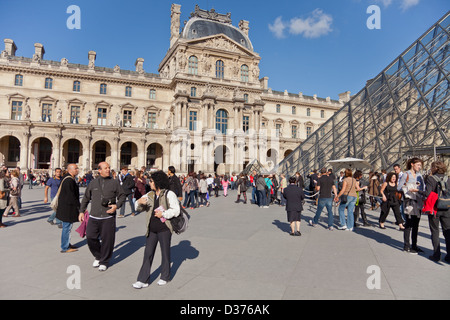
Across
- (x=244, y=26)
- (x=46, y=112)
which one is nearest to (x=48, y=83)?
(x=46, y=112)

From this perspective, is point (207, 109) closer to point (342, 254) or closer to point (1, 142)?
point (1, 142)

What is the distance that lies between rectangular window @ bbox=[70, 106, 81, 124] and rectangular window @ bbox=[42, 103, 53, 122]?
2334mm

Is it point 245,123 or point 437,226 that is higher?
point 245,123

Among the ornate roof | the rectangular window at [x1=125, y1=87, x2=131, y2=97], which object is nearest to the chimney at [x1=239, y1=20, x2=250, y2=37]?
the ornate roof

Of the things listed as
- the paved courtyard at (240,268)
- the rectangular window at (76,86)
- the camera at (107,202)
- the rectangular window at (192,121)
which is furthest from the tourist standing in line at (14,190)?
the rectangular window at (76,86)

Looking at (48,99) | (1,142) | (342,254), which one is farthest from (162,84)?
(342,254)

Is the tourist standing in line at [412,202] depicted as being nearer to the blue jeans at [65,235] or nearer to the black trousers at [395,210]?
the black trousers at [395,210]

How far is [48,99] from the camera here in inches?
1369

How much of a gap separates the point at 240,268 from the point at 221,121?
34.6m

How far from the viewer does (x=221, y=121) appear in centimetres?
3856

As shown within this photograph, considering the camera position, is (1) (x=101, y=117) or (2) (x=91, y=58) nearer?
(1) (x=101, y=117)

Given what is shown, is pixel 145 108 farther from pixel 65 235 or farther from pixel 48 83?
pixel 65 235

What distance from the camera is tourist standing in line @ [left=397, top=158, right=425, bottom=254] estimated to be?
556cm

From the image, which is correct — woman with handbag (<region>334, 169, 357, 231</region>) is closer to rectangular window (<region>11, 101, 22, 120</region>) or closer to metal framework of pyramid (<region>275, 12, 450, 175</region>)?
metal framework of pyramid (<region>275, 12, 450, 175</region>)
